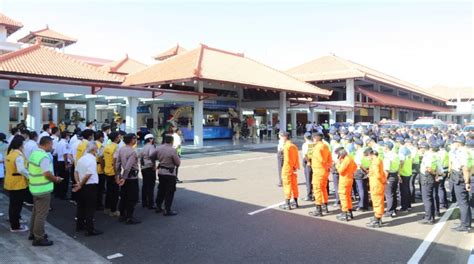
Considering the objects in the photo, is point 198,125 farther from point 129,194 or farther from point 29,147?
point 129,194

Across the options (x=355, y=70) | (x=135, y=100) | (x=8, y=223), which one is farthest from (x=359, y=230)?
(x=355, y=70)

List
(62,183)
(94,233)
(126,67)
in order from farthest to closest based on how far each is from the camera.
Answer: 1. (126,67)
2. (62,183)
3. (94,233)

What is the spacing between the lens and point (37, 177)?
5461mm

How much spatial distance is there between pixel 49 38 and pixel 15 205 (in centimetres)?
3735

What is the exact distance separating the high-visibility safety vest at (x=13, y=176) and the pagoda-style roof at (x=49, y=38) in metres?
36.2

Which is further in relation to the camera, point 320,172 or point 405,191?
point 405,191

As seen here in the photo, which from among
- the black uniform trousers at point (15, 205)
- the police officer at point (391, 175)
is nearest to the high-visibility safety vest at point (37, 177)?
the black uniform trousers at point (15, 205)

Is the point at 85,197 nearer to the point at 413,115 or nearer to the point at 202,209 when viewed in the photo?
the point at 202,209

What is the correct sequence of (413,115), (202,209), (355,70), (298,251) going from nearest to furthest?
1. (298,251)
2. (202,209)
3. (355,70)
4. (413,115)

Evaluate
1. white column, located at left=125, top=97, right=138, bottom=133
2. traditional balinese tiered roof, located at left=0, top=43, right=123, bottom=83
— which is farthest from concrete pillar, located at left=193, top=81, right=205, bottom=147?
traditional balinese tiered roof, located at left=0, top=43, right=123, bottom=83

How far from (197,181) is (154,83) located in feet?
33.0

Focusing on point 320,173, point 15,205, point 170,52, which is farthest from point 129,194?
point 170,52

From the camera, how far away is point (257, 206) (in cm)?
802

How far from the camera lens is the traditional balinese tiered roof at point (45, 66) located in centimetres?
1599
